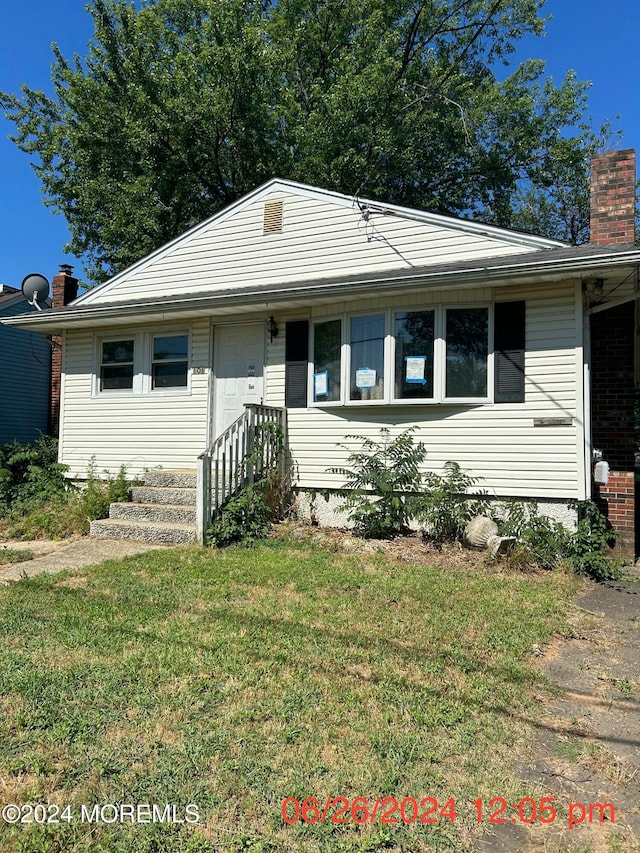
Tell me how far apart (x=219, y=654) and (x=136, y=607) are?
4.23 ft

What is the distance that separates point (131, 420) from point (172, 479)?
5.31 feet

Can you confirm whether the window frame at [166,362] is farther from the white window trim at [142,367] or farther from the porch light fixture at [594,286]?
the porch light fixture at [594,286]

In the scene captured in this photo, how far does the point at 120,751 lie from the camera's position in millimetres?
2514

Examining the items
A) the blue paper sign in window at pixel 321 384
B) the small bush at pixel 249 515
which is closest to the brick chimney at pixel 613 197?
the blue paper sign in window at pixel 321 384

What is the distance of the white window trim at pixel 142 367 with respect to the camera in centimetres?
921

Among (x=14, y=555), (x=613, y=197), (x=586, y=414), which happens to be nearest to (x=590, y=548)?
(x=586, y=414)

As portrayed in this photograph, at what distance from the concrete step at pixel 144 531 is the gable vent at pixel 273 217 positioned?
4.96m

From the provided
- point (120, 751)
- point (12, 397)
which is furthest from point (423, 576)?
A: point (12, 397)

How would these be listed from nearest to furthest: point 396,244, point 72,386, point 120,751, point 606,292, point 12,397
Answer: point 120,751 → point 606,292 → point 396,244 → point 72,386 → point 12,397

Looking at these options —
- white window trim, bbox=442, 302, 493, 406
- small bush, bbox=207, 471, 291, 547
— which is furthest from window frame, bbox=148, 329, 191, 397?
white window trim, bbox=442, 302, 493, 406

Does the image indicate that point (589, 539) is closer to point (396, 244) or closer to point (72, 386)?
point (396, 244)

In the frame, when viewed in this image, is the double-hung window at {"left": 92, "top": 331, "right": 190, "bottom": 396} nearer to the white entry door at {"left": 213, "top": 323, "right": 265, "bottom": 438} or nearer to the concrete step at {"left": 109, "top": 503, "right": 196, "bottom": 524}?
the white entry door at {"left": 213, "top": 323, "right": 265, "bottom": 438}

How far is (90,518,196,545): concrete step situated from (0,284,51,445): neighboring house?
835 centimetres

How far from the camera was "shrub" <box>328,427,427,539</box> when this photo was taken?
23.4ft
